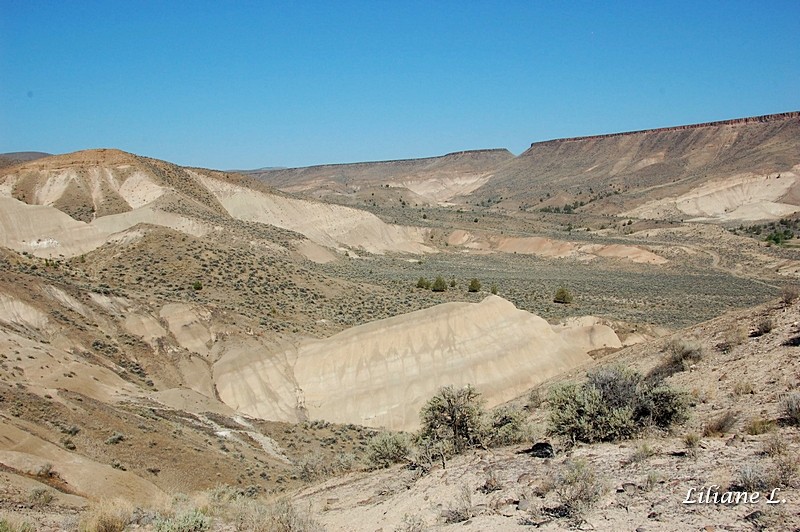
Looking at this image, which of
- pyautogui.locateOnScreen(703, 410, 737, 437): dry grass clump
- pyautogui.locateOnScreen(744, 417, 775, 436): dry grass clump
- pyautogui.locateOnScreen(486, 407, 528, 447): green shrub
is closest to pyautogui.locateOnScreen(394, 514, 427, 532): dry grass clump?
pyautogui.locateOnScreen(486, 407, 528, 447): green shrub

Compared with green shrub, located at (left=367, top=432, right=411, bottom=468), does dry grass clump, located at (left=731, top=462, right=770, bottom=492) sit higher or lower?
higher

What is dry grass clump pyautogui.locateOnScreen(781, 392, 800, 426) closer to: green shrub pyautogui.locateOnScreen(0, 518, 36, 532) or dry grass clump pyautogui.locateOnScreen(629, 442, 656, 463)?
dry grass clump pyautogui.locateOnScreen(629, 442, 656, 463)

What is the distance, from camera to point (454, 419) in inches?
482

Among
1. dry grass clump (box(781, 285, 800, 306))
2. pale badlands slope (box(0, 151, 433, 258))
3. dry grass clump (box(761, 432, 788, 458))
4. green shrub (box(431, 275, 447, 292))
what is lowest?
green shrub (box(431, 275, 447, 292))

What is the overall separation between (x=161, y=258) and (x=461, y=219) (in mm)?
71034

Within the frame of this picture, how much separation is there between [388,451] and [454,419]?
168 cm

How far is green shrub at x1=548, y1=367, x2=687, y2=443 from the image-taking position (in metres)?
10.3

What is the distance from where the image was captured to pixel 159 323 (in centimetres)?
2939

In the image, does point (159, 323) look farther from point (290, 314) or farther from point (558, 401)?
point (558, 401)

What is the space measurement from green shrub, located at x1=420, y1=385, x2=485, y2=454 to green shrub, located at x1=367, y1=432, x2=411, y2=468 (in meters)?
0.51

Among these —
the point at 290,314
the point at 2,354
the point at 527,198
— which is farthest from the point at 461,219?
the point at 2,354

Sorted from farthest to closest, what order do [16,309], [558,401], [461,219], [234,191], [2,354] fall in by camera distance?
1. [461,219]
2. [234,191]
3. [16,309]
4. [2,354]
5. [558,401]

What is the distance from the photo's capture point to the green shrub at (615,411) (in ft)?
33.7

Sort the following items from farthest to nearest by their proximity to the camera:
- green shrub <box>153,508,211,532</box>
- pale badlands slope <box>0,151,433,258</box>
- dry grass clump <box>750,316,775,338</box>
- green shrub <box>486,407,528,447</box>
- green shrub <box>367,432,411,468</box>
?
pale badlands slope <box>0,151,433,258</box> < dry grass clump <box>750,316,775,338</box> < green shrub <box>367,432,411,468</box> < green shrub <box>486,407,528,447</box> < green shrub <box>153,508,211,532</box>
